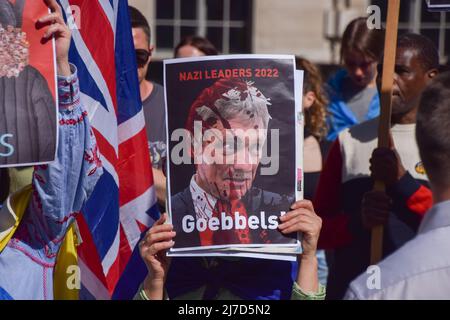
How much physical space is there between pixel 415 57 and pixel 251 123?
0.95m

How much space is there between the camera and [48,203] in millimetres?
3195

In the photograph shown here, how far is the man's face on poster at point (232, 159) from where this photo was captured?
3.27m

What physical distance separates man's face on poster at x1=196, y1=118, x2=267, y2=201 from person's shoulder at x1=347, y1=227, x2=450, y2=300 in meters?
1.17

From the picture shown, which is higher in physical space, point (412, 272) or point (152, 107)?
point (412, 272)

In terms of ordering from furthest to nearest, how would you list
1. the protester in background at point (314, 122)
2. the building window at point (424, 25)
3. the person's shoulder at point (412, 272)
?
the building window at point (424, 25) < the protester in background at point (314, 122) < the person's shoulder at point (412, 272)

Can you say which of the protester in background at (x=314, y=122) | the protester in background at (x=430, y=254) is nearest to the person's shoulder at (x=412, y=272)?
the protester in background at (x=430, y=254)

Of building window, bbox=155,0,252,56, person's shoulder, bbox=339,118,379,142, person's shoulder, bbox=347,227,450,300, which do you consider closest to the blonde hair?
person's shoulder, bbox=339,118,379,142

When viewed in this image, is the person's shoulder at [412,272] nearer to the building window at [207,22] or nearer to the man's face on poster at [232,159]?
the man's face on poster at [232,159]

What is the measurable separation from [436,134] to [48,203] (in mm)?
1387

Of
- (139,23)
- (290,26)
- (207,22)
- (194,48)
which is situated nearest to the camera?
(139,23)

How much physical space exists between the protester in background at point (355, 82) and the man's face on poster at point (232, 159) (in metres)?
2.35

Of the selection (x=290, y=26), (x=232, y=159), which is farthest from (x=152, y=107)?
(x=290, y=26)

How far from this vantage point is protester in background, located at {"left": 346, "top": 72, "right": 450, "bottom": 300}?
6.86 ft

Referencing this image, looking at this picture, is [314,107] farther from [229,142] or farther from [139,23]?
[229,142]
